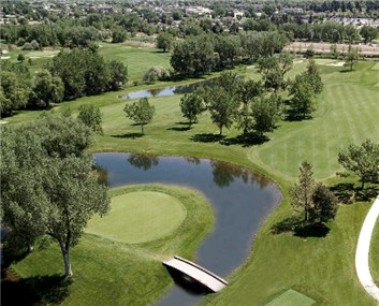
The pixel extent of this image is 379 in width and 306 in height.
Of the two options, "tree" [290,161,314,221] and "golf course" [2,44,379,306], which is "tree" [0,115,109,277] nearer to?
"golf course" [2,44,379,306]

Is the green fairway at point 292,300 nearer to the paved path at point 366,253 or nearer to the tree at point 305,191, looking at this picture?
the paved path at point 366,253

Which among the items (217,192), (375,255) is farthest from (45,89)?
(375,255)

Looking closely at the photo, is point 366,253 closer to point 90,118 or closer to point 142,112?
point 90,118

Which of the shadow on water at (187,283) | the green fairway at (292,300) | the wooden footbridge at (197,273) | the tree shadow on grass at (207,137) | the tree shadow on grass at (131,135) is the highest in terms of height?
the tree shadow on grass at (131,135)

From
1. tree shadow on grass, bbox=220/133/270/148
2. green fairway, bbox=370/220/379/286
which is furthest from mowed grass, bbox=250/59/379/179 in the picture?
green fairway, bbox=370/220/379/286

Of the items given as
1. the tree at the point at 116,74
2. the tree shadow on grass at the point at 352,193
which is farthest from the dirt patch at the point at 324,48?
the tree shadow on grass at the point at 352,193

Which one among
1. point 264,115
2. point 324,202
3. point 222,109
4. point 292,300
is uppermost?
point 222,109
